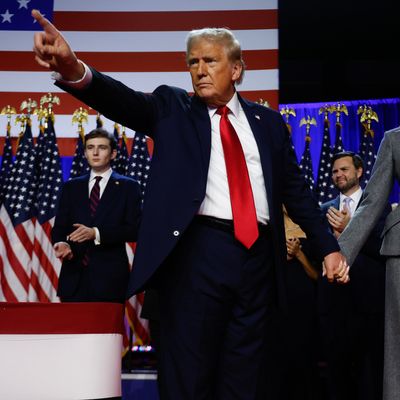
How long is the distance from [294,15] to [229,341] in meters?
7.35

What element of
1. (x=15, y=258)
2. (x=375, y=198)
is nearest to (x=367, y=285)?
(x=375, y=198)

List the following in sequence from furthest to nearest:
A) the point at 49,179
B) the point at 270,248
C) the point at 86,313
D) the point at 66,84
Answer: the point at 49,179 < the point at 86,313 < the point at 270,248 < the point at 66,84

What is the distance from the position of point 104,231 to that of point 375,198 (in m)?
1.78

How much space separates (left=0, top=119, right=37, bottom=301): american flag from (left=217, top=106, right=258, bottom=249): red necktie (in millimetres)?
4197

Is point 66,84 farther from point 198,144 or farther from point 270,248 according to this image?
point 270,248

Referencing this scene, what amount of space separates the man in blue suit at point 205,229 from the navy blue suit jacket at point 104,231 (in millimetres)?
1893

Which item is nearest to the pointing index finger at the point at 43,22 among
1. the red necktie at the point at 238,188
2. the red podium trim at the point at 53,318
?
the red necktie at the point at 238,188

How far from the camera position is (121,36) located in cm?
676

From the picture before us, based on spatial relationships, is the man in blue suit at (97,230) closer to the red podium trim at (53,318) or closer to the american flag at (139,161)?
the red podium trim at (53,318)

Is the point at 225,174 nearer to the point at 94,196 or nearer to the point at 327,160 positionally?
the point at 94,196

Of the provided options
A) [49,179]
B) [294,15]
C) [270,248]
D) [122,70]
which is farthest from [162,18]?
[270,248]

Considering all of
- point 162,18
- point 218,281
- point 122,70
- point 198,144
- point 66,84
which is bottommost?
point 218,281

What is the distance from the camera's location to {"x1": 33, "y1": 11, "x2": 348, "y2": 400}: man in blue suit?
224cm

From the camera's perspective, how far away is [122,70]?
22.0 feet
